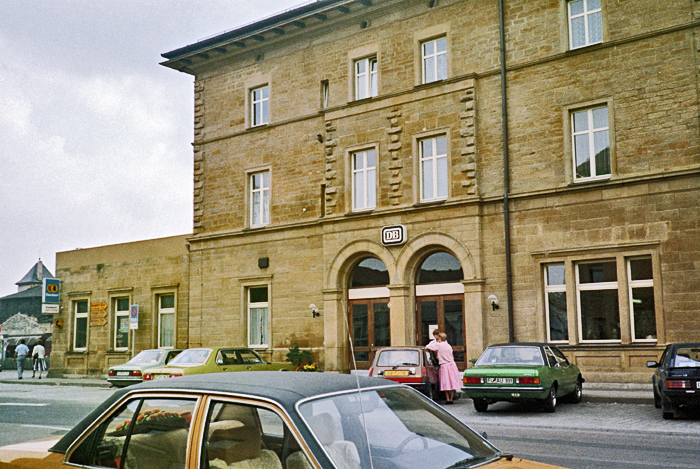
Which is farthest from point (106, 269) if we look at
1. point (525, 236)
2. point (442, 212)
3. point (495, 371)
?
point (495, 371)

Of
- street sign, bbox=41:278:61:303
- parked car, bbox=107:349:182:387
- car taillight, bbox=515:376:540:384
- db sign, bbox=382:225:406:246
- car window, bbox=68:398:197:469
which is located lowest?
parked car, bbox=107:349:182:387

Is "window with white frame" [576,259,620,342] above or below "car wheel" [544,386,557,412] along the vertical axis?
above

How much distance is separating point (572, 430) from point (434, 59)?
49.2 ft

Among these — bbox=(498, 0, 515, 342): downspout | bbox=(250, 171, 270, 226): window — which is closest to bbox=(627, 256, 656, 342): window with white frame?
bbox=(498, 0, 515, 342): downspout

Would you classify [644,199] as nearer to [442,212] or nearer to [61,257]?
[442,212]

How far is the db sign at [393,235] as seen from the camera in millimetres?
24188

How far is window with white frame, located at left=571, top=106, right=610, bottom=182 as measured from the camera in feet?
69.5

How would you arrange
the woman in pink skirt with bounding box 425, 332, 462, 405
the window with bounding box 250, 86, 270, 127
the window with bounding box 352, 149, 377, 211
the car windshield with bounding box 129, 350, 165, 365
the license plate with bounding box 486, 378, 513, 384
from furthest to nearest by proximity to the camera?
the window with bounding box 250, 86, 270, 127 → the window with bounding box 352, 149, 377, 211 → the car windshield with bounding box 129, 350, 165, 365 → the woman in pink skirt with bounding box 425, 332, 462, 405 → the license plate with bounding box 486, 378, 513, 384

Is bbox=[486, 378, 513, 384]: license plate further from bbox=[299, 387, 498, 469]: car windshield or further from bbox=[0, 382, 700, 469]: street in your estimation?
bbox=[299, 387, 498, 469]: car windshield

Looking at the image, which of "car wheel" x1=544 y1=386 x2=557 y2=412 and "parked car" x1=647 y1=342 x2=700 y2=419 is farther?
"car wheel" x1=544 y1=386 x2=557 y2=412

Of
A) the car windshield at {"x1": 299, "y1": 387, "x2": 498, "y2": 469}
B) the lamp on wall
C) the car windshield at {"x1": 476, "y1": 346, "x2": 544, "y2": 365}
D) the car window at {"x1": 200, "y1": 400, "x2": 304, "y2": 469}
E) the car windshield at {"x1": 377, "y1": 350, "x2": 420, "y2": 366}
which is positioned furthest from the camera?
the lamp on wall

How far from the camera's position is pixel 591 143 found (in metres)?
21.4

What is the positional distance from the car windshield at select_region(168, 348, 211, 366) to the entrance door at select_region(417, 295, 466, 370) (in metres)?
7.19

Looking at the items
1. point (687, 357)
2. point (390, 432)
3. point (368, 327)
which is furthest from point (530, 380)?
point (390, 432)
